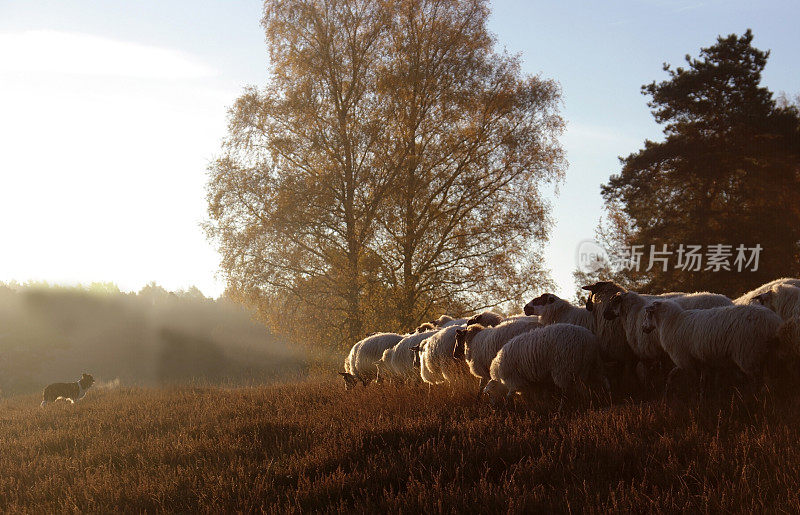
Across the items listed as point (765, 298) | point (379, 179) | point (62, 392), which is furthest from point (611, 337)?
point (62, 392)

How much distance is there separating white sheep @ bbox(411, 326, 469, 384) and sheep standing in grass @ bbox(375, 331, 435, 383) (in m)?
0.89

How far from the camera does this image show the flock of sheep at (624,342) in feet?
22.0

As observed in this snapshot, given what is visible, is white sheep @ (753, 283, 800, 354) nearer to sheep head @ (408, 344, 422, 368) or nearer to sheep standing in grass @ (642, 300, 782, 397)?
sheep standing in grass @ (642, 300, 782, 397)

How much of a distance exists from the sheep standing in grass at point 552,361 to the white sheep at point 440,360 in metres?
2.13

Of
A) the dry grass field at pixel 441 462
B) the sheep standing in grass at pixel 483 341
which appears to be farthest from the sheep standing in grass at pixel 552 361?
the sheep standing in grass at pixel 483 341

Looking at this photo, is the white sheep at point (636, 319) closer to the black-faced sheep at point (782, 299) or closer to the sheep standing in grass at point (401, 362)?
the black-faced sheep at point (782, 299)

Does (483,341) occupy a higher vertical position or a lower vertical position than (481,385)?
higher

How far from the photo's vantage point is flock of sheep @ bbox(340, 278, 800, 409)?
22.0ft

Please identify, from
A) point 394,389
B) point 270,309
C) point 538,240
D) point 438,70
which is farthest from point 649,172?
point 394,389

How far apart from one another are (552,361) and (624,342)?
1533 mm

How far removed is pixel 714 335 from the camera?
6934 mm

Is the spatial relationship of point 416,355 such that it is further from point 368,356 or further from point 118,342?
point 118,342

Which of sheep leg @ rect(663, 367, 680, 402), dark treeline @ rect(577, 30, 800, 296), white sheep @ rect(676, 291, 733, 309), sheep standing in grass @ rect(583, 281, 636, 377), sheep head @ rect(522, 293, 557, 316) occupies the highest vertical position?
dark treeline @ rect(577, 30, 800, 296)

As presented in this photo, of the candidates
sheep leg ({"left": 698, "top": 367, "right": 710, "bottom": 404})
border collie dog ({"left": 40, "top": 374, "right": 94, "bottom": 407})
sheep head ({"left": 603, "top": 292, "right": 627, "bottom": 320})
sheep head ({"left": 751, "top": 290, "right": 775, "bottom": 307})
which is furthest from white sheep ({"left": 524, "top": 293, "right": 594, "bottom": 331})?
border collie dog ({"left": 40, "top": 374, "right": 94, "bottom": 407})
